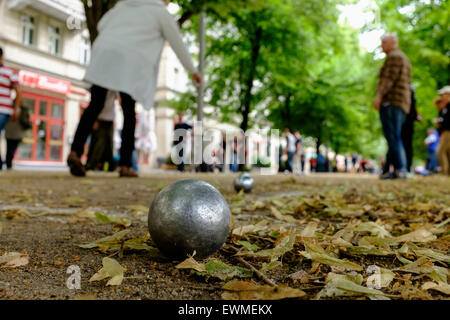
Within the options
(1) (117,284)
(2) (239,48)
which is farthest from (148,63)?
(2) (239,48)

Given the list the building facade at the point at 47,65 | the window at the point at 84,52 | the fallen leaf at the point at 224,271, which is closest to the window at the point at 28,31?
the building facade at the point at 47,65

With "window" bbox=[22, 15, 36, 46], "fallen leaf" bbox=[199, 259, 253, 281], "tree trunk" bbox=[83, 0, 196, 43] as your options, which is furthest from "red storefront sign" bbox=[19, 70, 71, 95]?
"fallen leaf" bbox=[199, 259, 253, 281]

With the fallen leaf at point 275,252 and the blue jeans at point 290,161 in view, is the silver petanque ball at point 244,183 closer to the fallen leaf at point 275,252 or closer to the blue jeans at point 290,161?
the fallen leaf at point 275,252

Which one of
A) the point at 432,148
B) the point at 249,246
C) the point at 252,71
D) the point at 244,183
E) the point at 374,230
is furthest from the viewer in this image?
the point at 252,71

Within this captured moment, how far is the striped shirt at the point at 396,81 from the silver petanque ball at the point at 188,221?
6327 millimetres

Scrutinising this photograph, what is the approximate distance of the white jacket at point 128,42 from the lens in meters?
5.20

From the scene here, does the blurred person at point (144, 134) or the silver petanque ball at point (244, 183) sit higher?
the blurred person at point (144, 134)

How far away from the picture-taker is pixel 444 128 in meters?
10.3

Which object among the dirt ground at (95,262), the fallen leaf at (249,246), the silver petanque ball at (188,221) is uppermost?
the silver petanque ball at (188,221)

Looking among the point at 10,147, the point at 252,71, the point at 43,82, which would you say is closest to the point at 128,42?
the point at 10,147

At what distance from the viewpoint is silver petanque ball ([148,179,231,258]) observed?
1.36m

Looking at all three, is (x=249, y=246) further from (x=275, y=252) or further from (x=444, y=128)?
(x=444, y=128)

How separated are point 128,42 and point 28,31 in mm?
18676
